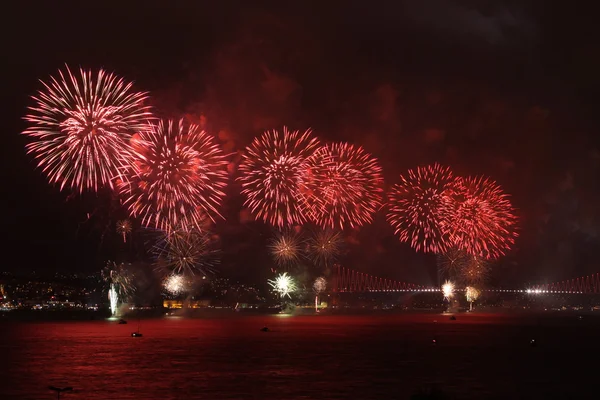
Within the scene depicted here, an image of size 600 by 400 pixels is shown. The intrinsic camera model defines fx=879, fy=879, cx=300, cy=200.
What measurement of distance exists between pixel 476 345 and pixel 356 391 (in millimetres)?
52618

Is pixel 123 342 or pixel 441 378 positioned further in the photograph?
pixel 123 342

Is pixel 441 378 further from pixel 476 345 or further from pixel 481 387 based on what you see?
pixel 476 345

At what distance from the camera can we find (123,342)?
103812mm

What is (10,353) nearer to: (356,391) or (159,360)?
(159,360)

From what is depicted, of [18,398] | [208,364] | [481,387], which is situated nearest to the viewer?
[18,398]

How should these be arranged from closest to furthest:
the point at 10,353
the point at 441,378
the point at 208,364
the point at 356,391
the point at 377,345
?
the point at 356,391
the point at 441,378
the point at 208,364
the point at 10,353
the point at 377,345

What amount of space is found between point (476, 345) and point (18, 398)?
64619mm

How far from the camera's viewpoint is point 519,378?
2472 inches

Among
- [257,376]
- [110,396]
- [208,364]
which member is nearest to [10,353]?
[208,364]

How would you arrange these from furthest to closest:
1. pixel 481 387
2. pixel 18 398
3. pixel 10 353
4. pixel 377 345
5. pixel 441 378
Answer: pixel 377 345 → pixel 10 353 → pixel 441 378 → pixel 481 387 → pixel 18 398

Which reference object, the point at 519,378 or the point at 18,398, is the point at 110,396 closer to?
the point at 18,398

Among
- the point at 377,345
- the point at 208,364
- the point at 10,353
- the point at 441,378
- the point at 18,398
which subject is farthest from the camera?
the point at 377,345

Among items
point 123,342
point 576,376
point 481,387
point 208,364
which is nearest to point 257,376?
point 208,364

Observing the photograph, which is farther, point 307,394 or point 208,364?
point 208,364
